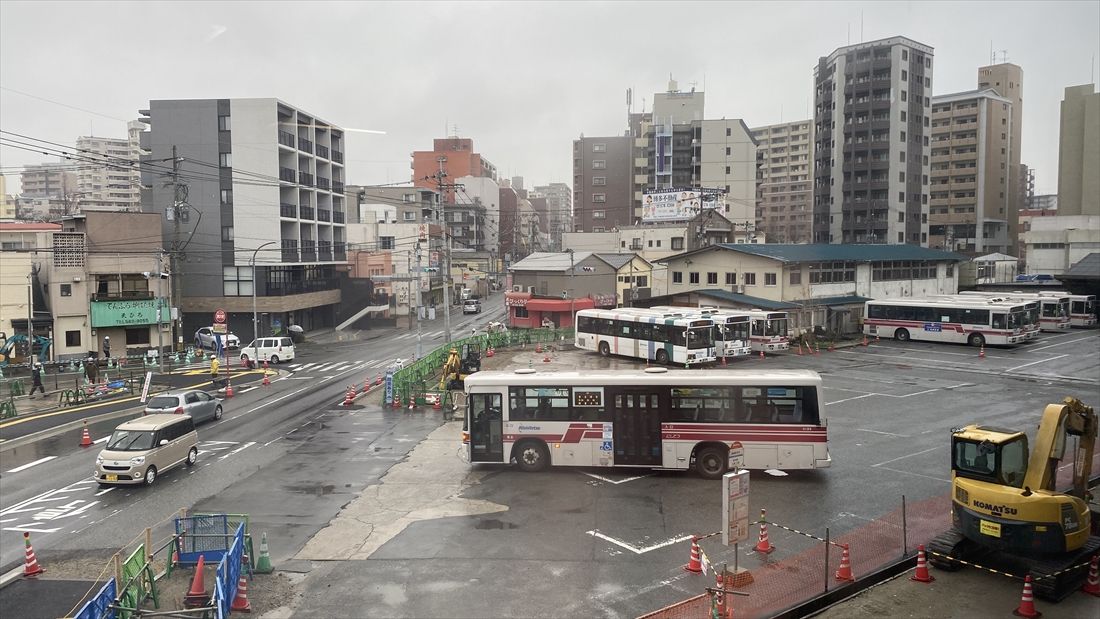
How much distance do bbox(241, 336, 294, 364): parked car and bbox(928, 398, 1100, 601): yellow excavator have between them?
142 feet

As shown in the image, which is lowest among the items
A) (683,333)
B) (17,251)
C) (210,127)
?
(683,333)

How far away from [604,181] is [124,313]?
270 ft

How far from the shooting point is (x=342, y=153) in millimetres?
78188

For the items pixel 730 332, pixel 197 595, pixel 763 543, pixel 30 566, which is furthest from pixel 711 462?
pixel 730 332

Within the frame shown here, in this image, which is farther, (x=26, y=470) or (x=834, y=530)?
(x=26, y=470)

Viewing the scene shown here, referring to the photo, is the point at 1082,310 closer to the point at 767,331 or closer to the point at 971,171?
the point at 767,331

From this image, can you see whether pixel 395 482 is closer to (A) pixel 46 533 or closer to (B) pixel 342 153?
(A) pixel 46 533

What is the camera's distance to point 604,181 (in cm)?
11988

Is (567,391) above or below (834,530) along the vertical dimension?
above

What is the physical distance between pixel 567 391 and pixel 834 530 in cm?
741

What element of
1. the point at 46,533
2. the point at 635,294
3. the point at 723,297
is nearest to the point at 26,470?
the point at 46,533

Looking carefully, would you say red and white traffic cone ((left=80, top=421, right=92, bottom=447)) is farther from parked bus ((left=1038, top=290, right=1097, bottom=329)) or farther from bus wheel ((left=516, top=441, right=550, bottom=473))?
parked bus ((left=1038, top=290, right=1097, bottom=329))

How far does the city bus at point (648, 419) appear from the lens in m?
18.9

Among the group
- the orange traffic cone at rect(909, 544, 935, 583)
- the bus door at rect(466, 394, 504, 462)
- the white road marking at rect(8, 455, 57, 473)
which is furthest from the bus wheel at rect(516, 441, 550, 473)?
the white road marking at rect(8, 455, 57, 473)
